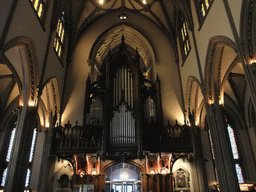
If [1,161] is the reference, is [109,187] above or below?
below

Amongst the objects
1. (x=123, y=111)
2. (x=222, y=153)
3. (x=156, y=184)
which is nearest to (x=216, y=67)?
(x=222, y=153)

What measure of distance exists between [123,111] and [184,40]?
23.5ft

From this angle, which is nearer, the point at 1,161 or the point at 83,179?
the point at 83,179

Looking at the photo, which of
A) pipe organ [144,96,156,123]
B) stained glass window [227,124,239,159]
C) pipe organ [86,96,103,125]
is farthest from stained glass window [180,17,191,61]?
stained glass window [227,124,239,159]

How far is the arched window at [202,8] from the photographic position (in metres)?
13.1

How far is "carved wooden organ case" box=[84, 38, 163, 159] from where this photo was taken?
14.7 metres

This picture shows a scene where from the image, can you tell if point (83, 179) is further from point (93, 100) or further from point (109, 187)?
point (93, 100)

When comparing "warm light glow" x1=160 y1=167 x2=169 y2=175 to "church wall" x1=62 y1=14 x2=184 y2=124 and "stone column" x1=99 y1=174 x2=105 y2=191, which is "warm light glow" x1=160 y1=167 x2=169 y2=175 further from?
"stone column" x1=99 y1=174 x2=105 y2=191

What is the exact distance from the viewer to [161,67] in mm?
19203

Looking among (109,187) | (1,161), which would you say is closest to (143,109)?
(109,187)

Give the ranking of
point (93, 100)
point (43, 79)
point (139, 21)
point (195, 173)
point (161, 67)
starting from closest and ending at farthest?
point (43, 79)
point (195, 173)
point (93, 100)
point (161, 67)
point (139, 21)

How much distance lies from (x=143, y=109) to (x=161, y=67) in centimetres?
460

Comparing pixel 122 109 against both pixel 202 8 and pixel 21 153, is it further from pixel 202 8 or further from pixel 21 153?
pixel 202 8

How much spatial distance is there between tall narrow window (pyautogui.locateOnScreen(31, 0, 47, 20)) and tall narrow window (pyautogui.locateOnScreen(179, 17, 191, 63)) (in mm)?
9702
